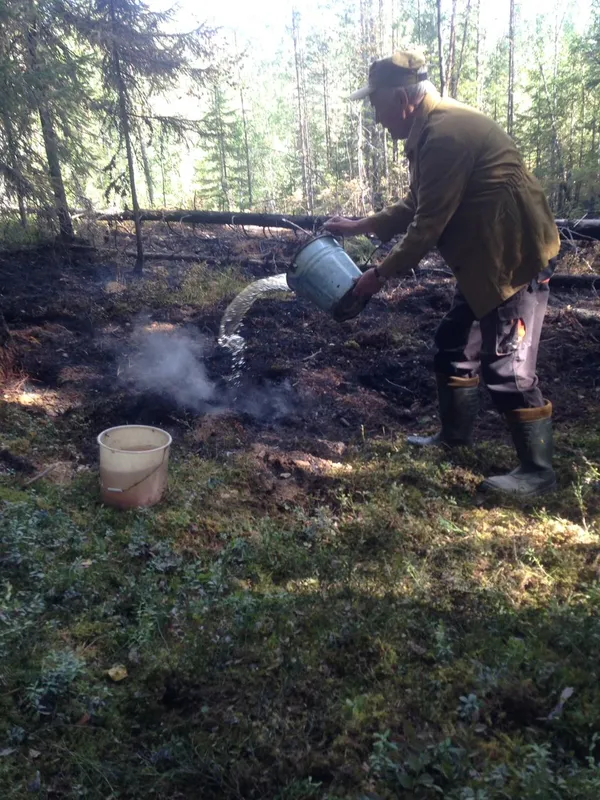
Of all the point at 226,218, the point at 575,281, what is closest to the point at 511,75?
the point at 226,218

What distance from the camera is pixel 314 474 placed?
391 centimetres

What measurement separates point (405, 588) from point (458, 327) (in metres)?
1.79

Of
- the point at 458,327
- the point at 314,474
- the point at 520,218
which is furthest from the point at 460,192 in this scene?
the point at 314,474

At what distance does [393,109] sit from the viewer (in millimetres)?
3268

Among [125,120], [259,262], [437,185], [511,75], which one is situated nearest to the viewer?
[437,185]

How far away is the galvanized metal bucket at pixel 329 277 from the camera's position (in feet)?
12.3

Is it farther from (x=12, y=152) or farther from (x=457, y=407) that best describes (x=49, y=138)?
(x=457, y=407)

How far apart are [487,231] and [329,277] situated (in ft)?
3.53

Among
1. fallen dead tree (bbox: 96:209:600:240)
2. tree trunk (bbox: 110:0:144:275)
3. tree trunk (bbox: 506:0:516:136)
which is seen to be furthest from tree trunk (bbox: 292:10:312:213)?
tree trunk (bbox: 110:0:144:275)

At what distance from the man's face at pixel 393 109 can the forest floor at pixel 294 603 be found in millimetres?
2055

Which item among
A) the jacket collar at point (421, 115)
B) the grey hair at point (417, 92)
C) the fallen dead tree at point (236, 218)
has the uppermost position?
the grey hair at point (417, 92)

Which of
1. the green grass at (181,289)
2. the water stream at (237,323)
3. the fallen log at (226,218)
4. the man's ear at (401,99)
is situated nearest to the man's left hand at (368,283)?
the man's ear at (401,99)

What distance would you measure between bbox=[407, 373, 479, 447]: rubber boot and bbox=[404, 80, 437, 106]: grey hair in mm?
1679

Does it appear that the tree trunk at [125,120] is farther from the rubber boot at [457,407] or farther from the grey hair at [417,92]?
the rubber boot at [457,407]
